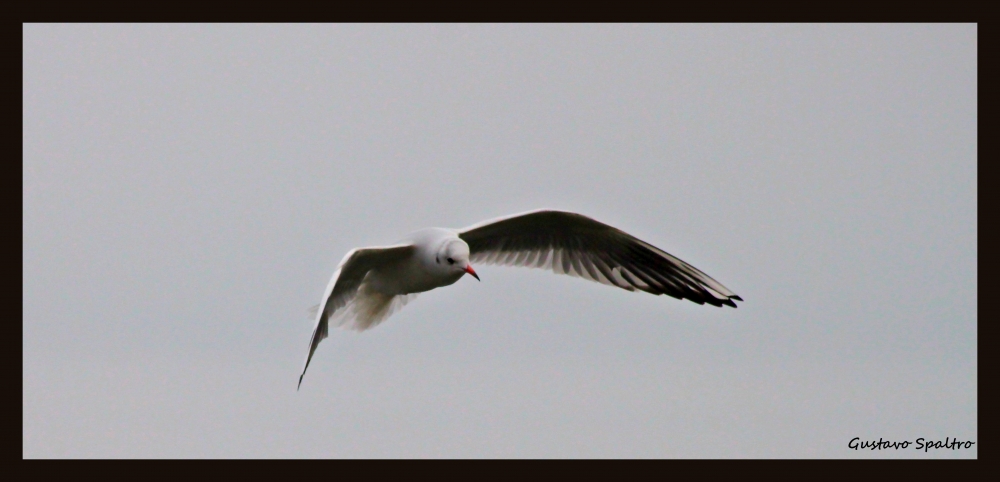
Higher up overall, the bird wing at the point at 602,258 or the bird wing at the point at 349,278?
the bird wing at the point at 602,258

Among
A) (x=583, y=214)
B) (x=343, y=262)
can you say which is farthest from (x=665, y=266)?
(x=343, y=262)

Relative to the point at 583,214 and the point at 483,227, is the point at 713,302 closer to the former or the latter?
the point at 583,214

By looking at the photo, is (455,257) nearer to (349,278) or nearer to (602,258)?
(349,278)

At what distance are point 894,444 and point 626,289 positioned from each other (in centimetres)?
182

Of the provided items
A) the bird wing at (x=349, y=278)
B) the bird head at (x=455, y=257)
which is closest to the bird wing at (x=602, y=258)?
the bird wing at (x=349, y=278)

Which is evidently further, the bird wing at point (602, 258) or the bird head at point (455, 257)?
the bird wing at point (602, 258)

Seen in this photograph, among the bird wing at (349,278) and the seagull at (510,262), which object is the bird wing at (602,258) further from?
the bird wing at (349,278)

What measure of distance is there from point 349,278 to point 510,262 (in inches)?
52.5

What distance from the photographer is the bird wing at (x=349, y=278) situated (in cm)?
563

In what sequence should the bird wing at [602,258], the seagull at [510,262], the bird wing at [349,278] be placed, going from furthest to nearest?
the bird wing at [602,258] → the seagull at [510,262] → the bird wing at [349,278]

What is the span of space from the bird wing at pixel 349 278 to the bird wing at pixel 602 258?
82 cm

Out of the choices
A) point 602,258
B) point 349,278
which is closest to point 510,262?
point 602,258

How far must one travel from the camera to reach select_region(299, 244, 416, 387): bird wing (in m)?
5.63

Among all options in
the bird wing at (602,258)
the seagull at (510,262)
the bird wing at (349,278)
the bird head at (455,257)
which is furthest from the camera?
the bird wing at (602,258)
